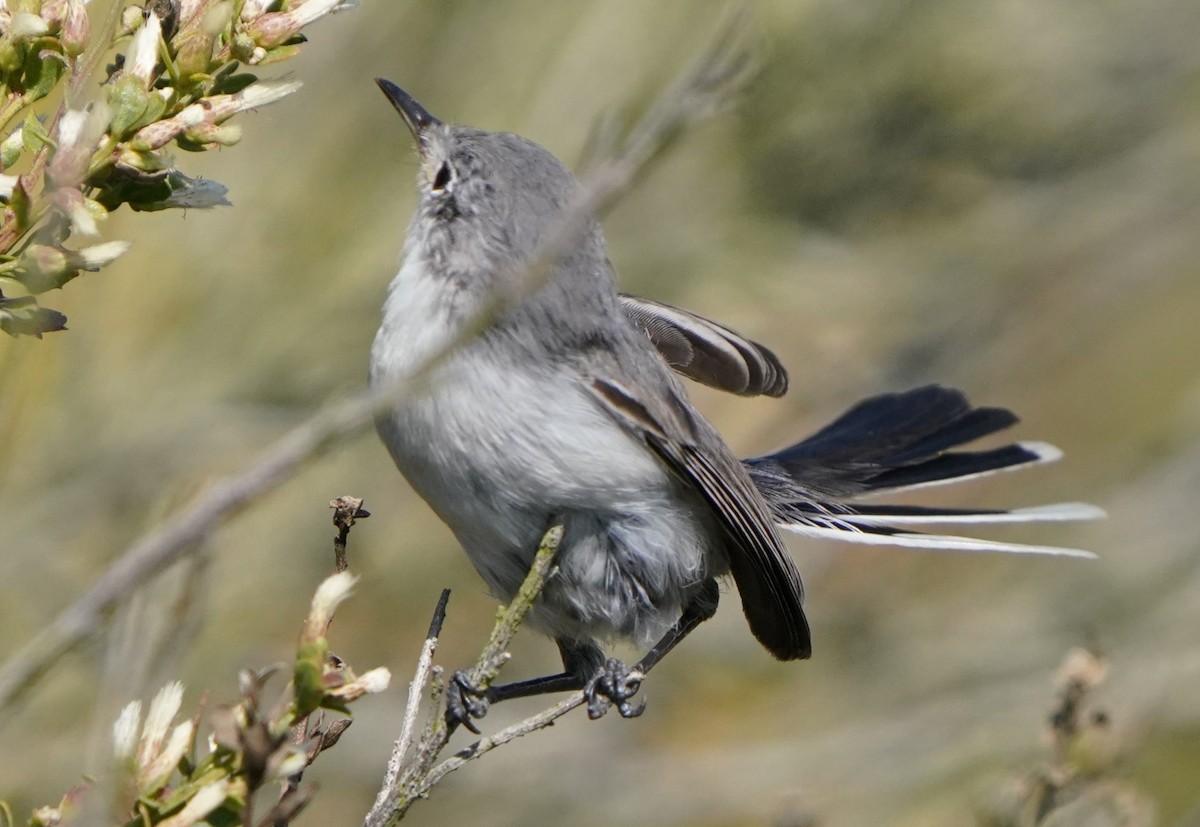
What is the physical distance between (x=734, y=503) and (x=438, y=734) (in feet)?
3.81

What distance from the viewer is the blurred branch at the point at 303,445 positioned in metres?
0.82

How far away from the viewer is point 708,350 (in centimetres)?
320

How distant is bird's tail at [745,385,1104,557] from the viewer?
137 inches

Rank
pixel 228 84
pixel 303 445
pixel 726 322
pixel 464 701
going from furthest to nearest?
pixel 726 322
pixel 464 701
pixel 228 84
pixel 303 445

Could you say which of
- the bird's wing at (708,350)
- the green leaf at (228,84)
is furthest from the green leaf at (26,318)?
the bird's wing at (708,350)

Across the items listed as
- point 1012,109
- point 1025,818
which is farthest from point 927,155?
point 1025,818

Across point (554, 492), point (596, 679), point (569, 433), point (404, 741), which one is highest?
point (569, 433)

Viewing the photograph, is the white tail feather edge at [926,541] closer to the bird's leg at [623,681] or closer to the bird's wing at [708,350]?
the bird's wing at [708,350]

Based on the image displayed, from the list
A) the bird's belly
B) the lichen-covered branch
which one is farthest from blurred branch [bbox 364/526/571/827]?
the lichen-covered branch

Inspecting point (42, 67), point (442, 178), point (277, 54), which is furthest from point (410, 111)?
point (42, 67)

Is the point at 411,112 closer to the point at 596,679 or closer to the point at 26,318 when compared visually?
the point at 596,679

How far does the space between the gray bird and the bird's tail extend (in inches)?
11.1

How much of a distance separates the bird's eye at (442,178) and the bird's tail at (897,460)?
123 cm

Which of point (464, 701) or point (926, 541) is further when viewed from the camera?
point (926, 541)
